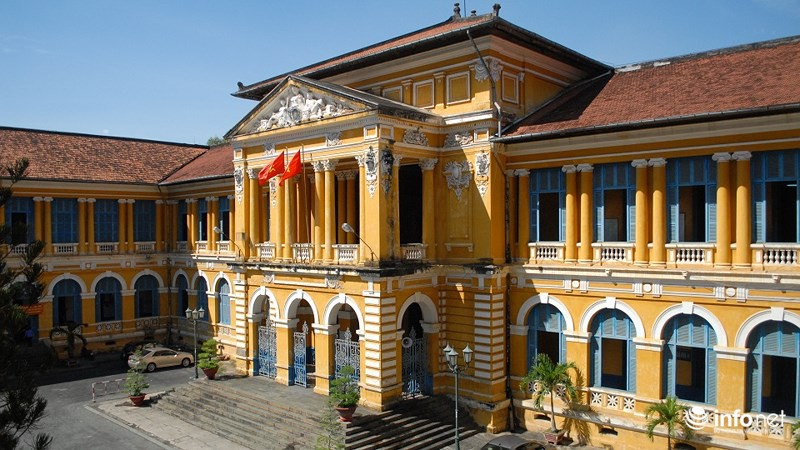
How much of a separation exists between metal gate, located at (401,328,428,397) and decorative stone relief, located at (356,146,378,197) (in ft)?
17.2

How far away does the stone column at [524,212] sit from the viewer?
21.8 meters

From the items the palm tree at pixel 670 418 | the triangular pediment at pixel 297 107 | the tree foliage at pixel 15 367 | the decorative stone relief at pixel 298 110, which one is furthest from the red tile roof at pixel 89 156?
the palm tree at pixel 670 418

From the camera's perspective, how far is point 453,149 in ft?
73.3

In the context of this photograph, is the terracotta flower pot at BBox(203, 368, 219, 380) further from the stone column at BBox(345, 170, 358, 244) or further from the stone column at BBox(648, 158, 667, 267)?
the stone column at BBox(648, 158, 667, 267)

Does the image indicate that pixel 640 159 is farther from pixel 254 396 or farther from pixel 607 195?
pixel 254 396

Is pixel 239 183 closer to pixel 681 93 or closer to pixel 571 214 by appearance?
pixel 571 214

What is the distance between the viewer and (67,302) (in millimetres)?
33062

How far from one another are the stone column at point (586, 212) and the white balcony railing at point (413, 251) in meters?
5.27

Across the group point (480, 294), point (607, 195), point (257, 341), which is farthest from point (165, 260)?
point (607, 195)

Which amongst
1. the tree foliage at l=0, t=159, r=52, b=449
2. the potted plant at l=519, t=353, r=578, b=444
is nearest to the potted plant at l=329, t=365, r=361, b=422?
the potted plant at l=519, t=353, r=578, b=444

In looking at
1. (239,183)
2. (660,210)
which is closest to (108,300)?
(239,183)

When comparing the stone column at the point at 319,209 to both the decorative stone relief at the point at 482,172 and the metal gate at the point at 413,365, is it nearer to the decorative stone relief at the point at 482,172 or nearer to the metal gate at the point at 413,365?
the metal gate at the point at 413,365

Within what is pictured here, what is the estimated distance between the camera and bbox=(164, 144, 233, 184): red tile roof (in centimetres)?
3312

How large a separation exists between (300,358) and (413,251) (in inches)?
249
